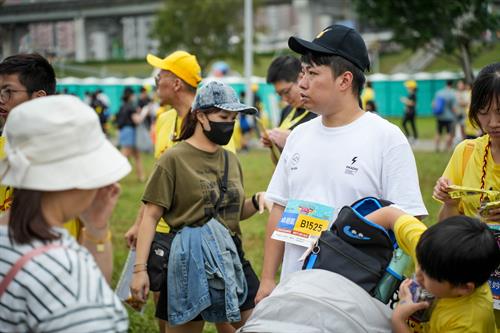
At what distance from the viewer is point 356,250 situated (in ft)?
10.7

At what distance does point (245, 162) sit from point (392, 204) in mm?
16782

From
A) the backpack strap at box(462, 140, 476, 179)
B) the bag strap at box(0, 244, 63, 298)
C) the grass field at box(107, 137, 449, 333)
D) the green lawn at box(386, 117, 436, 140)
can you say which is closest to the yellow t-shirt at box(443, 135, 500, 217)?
the backpack strap at box(462, 140, 476, 179)

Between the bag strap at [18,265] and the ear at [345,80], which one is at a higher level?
the ear at [345,80]

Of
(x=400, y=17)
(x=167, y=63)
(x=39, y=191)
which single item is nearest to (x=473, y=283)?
(x=39, y=191)

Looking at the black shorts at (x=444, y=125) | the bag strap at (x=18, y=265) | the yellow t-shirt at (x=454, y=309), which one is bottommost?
the black shorts at (x=444, y=125)

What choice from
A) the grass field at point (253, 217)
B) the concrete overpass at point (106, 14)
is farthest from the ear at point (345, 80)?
the concrete overpass at point (106, 14)

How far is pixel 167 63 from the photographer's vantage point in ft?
18.8

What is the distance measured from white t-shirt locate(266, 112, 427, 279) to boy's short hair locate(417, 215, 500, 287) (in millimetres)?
669

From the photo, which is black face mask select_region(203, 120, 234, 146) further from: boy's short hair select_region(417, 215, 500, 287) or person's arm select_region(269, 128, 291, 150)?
boy's short hair select_region(417, 215, 500, 287)

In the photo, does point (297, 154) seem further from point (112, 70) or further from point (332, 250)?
point (112, 70)

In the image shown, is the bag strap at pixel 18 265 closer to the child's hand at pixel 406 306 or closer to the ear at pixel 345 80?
the child's hand at pixel 406 306

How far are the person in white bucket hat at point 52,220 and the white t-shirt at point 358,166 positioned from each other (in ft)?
5.18

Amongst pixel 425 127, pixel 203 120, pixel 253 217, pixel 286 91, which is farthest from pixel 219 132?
pixel 425 127

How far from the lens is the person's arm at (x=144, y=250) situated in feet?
14.8
